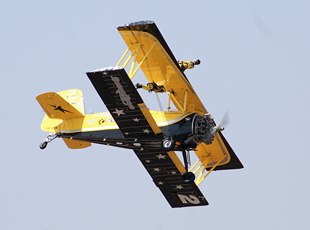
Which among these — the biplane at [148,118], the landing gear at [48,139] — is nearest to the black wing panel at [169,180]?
the biplane at [148,118]

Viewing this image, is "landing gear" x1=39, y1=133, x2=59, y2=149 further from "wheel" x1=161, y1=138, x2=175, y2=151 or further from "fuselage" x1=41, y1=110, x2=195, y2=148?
"wheel" x1=161, y1=138, x2=175, y2=151

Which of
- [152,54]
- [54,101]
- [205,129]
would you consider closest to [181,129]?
[205,129]

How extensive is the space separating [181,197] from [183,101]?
223 inches

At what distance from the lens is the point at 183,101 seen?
3728 centimetres

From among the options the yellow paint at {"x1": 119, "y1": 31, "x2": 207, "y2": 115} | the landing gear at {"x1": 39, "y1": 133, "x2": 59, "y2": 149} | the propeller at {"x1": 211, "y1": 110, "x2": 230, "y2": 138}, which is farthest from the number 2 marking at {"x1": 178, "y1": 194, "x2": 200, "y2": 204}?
the landing gear at {"x1": 39, "y1": 133, "x2": 59, "y2": 149}

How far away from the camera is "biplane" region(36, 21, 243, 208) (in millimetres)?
33906

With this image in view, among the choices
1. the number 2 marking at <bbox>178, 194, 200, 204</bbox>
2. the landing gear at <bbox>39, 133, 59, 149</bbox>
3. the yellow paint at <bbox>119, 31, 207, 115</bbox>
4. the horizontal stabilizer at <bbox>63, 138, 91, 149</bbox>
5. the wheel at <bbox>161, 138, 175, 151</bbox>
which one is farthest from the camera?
the number 2 marking at <bbox>178, 194, 200, 204</bbox>

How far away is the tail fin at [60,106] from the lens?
121 feet

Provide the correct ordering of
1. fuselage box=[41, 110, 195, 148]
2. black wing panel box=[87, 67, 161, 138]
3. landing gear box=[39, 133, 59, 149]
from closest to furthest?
black wing panel box=[87, 67, 161, 138], fuselage box=[41, 110, 195, 148], landing gear box=[39, 133, 59, 149]

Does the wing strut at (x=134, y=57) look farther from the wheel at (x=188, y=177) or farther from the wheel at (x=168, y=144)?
the wheel at (x=188, y=177)

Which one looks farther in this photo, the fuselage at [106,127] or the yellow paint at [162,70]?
the fuselage at [106,127]

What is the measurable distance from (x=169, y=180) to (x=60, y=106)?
6.84 meters

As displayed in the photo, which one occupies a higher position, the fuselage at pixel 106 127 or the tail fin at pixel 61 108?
the tail fin at pixel 61 108

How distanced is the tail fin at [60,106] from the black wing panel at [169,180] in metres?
3.70
